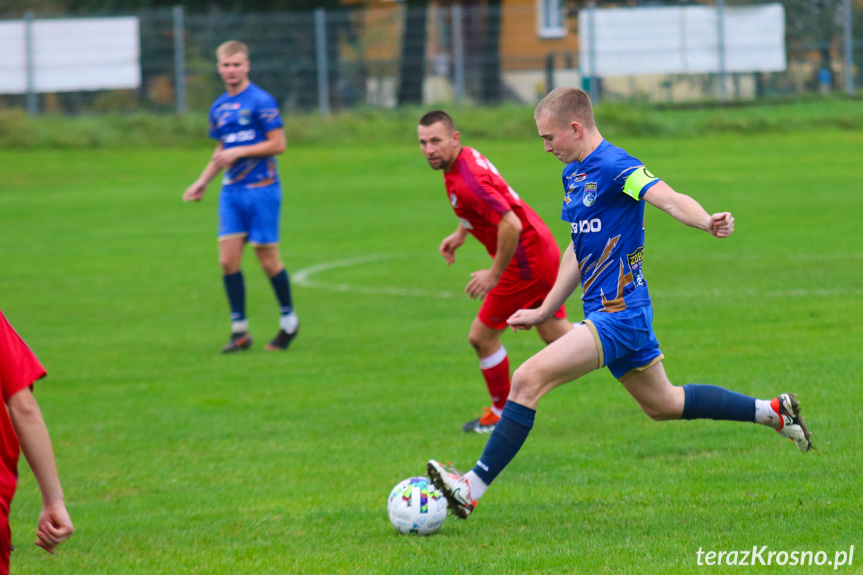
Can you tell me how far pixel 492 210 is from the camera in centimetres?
696

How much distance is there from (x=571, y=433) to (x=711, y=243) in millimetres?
9877

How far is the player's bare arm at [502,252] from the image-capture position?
6.80m

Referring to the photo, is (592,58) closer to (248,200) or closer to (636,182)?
(248,200)

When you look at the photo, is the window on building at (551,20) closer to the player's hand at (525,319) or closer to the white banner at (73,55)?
the white banner at (73,55)

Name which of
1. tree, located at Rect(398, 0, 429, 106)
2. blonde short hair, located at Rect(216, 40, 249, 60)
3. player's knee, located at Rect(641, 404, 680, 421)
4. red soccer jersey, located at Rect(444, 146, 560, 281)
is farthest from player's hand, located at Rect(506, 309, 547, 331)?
tree, located at Rect(398, 0, 429, 106)

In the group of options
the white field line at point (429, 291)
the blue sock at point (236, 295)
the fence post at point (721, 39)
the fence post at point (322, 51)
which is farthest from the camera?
the fence post at point (322, 51)

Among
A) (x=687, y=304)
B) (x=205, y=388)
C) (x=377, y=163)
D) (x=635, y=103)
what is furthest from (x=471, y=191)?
(x=635, y=103)

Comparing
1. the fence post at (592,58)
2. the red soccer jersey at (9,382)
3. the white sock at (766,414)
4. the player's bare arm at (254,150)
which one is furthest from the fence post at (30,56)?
the red soccer jersey at (9,382)

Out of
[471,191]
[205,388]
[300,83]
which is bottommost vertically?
[205,388]

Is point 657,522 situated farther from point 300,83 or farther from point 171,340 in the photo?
point 300,83

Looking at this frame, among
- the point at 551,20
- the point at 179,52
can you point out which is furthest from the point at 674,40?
the point at 179,52

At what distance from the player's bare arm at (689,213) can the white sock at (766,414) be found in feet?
4.27

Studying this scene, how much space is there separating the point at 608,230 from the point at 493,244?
2.27m

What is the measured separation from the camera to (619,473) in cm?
614
